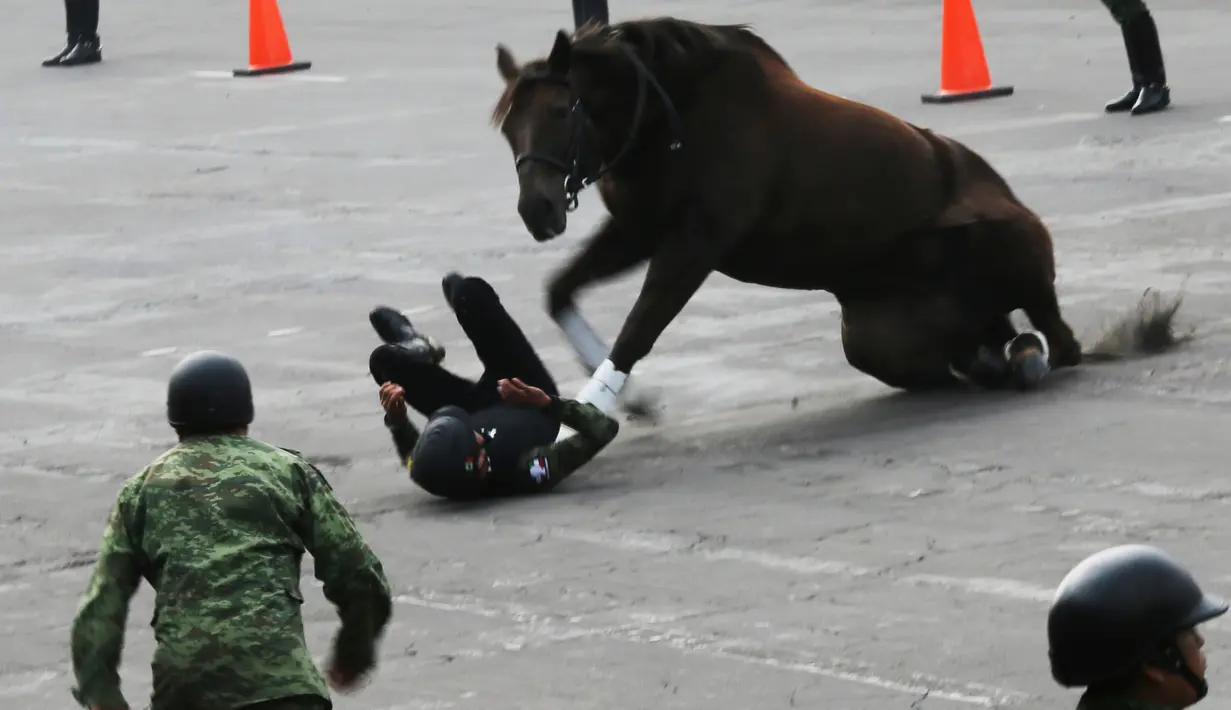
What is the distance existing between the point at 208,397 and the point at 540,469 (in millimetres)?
3996

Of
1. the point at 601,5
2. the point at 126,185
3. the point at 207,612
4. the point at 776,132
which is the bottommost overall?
the point at 126,185

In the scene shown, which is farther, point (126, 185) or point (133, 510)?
point (126, 185)

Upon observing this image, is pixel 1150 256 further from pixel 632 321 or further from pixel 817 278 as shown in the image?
pixel 632 321

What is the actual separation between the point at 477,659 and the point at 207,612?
221 cm

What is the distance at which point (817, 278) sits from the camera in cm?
1017

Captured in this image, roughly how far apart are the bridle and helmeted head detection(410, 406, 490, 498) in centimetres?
94

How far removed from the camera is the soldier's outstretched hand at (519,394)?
8891 millimetres

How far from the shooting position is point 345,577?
16.4 feet

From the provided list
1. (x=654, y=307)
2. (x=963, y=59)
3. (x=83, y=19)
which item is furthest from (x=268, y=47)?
(x=654, y=307)

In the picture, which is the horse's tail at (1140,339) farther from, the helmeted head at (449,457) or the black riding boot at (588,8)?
the black riding boot at (588,8)

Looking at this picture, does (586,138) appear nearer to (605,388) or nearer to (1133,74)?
(605,388)

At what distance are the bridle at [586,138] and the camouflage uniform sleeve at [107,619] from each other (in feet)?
14.3

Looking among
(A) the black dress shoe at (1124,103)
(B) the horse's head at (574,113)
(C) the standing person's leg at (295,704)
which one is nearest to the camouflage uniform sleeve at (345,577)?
(C) the standing person's leg at (295,704)

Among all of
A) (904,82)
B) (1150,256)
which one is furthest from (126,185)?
(1150,256)
